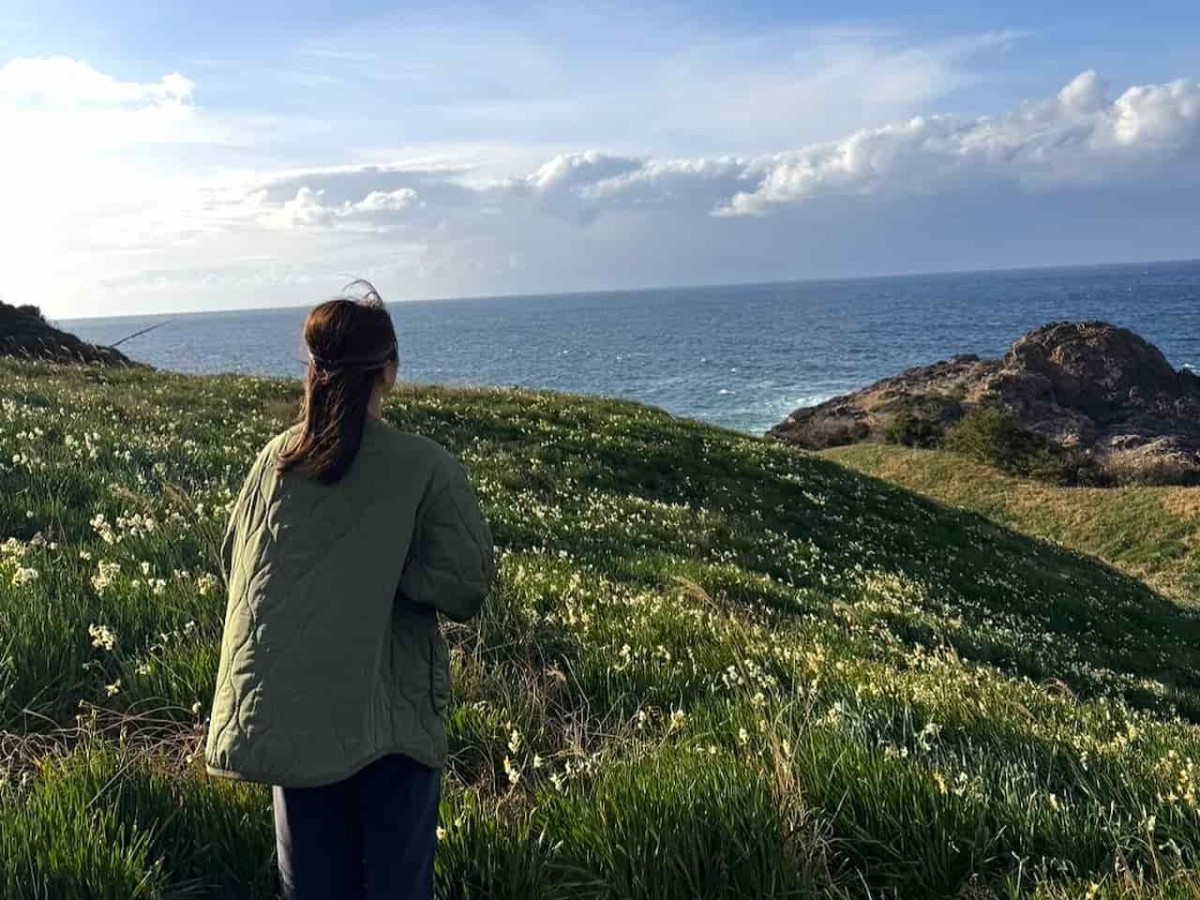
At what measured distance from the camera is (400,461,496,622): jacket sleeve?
3199 mm

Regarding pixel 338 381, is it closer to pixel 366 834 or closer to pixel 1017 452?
pixel 366 834

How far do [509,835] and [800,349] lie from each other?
141 metres

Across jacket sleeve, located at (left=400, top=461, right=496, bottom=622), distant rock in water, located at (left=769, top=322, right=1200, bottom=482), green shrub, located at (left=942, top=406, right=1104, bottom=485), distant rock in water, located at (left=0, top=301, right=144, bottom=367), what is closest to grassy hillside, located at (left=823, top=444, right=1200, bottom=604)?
green shrub, located at (left=942, top=406, right=1104, bottom=485)

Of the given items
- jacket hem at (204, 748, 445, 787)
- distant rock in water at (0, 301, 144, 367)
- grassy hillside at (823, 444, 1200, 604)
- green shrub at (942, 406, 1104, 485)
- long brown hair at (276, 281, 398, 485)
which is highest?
distant rock in water at (0, 301, 144, 367)

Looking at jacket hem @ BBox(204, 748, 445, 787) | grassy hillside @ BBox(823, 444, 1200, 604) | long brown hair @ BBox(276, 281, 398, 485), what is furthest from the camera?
grassy hillside @ BBox(823, 444, 1200, 604)

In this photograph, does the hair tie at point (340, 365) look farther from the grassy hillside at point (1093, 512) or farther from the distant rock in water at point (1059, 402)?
the distant rock in water at point (1059, 402)

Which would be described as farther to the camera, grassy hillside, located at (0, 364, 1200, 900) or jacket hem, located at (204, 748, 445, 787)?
grassy hillside, located at (0, 364, 1200, 900)

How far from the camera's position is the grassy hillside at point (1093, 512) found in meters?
31.6

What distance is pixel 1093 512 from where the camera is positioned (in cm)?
3666

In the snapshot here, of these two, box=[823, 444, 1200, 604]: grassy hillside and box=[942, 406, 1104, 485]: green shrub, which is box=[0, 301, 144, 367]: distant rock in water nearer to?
box=[823, 444, 1200, 604]: grassy hillside

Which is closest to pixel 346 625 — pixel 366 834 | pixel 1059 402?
pixel 366 834

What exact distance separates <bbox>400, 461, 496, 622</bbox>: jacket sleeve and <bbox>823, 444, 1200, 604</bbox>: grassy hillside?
31.0 meters

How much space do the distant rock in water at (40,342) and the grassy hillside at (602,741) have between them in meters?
24.3

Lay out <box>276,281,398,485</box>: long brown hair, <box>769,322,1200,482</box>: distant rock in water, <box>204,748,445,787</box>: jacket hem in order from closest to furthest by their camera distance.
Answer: <box>204,748,445,787</box>: jacket hem < <box>276,281,398,485</box>: long brown hair < <box>769,322,1200,482</box>: distant rock in water
